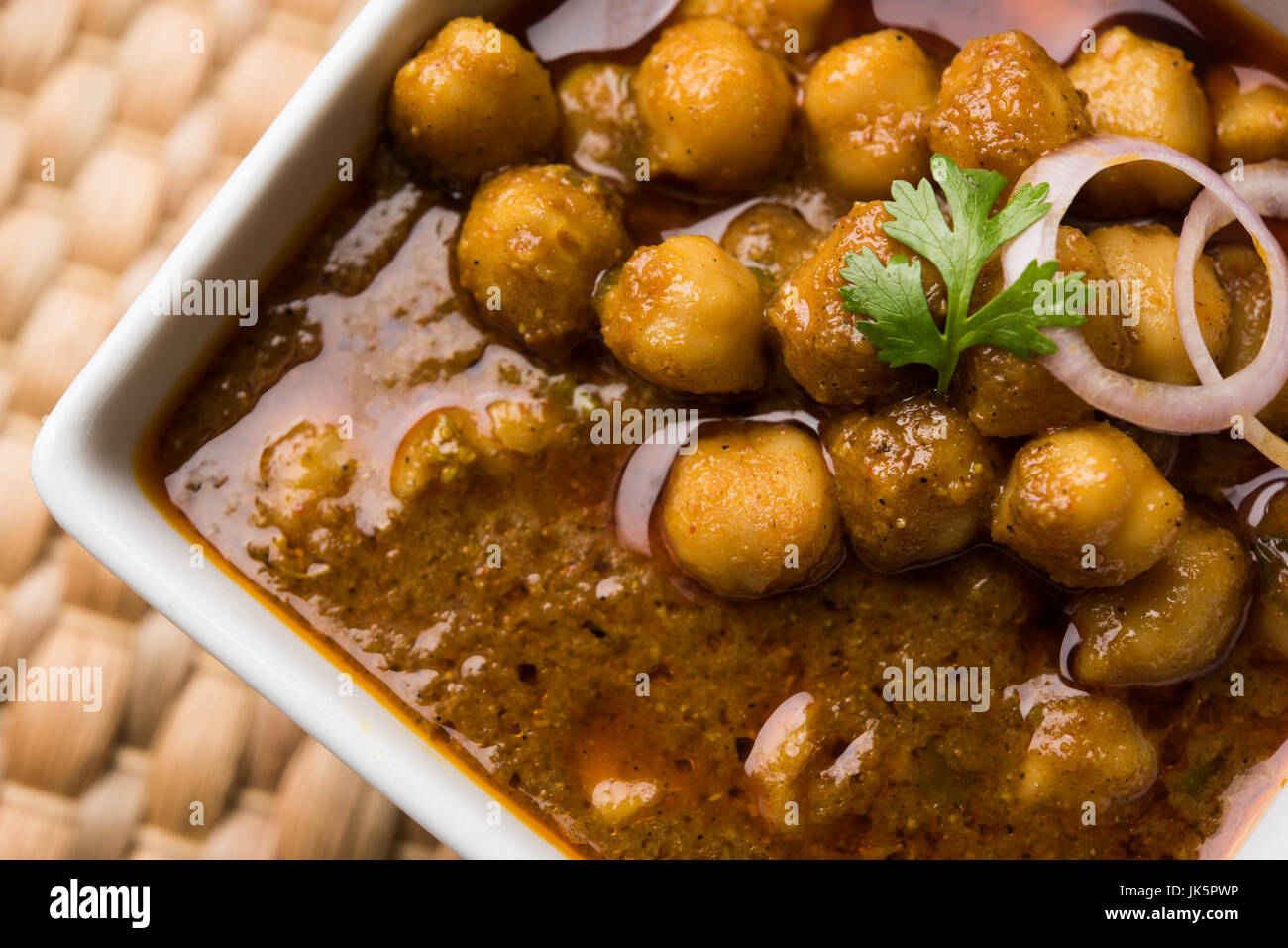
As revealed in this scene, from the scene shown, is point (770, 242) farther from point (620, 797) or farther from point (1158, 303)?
point (620, 797)

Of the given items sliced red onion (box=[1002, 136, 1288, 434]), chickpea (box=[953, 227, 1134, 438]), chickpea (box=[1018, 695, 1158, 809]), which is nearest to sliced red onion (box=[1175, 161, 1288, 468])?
sliced red onion (box=[1002, 136, 1288, 434])

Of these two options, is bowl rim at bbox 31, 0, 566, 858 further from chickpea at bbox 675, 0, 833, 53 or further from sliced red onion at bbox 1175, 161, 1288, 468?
sliced red onion at bbox 1175, 161, 1288, 468

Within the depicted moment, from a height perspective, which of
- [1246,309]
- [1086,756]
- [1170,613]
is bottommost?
[1086,756]

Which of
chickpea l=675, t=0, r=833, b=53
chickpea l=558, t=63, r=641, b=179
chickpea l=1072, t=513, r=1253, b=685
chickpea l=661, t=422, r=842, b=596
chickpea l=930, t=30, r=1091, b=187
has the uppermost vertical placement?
chickpea l=675, t=0, r=833, b=53

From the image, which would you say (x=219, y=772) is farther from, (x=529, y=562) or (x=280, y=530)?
(x=529, y=562)

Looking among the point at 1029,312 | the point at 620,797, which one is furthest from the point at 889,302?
the point at 620,797
